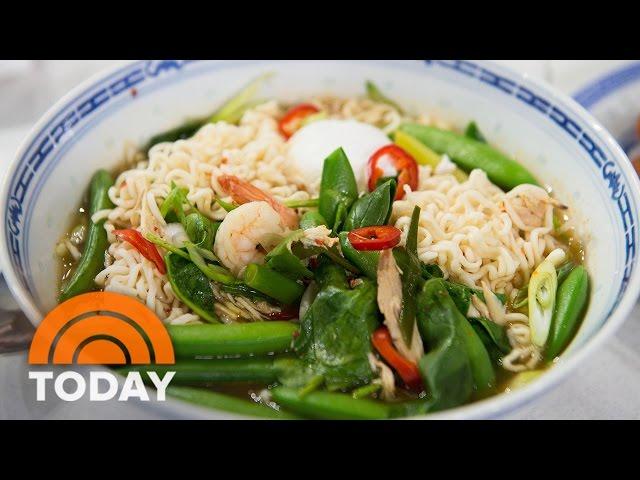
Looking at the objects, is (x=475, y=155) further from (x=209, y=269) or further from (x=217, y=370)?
(x=217, y=370)

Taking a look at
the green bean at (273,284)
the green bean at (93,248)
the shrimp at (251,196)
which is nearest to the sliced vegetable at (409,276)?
the green bean at (273,284)

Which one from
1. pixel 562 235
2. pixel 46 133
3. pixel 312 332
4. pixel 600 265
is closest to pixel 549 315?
pixel 600 265

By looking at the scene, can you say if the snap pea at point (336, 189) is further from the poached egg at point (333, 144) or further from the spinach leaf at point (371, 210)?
the poached egg at point (333, 144)

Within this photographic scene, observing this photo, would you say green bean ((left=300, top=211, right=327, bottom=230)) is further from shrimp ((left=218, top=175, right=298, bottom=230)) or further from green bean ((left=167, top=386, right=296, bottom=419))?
green bean ((left=167, top=386, right=296, bottom=419))

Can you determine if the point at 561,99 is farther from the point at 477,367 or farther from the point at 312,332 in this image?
the point at 312,332

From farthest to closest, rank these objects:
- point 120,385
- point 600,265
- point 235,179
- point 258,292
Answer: point 235,179 → point 600,265 → point 258,292 → point 120,385
